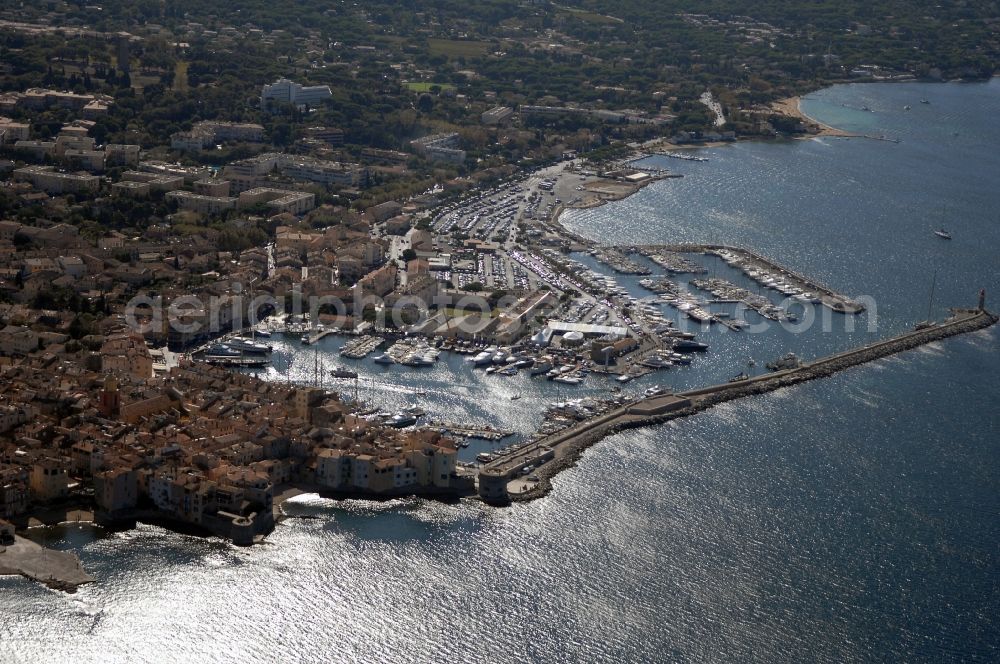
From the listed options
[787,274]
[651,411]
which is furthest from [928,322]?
[651,411]

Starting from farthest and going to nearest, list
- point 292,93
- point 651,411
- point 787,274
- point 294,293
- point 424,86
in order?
1. point 424,86
2. point 292,93
3. point 787,274
4. point 294,293
5. point 651,411

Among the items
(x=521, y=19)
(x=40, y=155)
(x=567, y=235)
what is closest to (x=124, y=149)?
(x=40, y=155)

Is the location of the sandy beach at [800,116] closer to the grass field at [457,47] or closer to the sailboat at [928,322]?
the grass field at [457,47]

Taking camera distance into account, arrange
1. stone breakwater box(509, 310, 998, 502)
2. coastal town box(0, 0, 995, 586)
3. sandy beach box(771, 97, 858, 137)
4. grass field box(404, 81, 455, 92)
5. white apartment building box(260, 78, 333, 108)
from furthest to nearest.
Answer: sandy beach box(771, 97, 858, 137) < grass field box(404, 81, 455, 92) < white apartment building box(260, 78, 333, 108) < stone breakwater box(509, 310, 998, 502) < coastal town box(0, 0, 995, 586)

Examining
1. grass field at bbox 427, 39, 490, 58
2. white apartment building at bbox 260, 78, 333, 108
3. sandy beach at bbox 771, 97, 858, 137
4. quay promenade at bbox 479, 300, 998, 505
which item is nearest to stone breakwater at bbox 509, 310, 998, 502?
quay promenade at bbox 479, 300, 998, 505

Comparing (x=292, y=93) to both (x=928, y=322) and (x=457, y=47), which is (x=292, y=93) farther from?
(x=928, y=322)

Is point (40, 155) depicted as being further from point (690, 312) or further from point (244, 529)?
point (244, 529)

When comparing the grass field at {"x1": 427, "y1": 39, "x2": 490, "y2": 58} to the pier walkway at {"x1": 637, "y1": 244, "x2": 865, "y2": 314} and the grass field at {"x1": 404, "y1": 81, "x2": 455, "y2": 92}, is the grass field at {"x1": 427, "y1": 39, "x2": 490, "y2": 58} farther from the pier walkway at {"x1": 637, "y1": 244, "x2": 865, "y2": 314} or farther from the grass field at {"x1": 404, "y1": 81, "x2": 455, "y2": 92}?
the pier walkway at {"x1": 637, "y1": 244, "x2": 865, "y2": 314}
